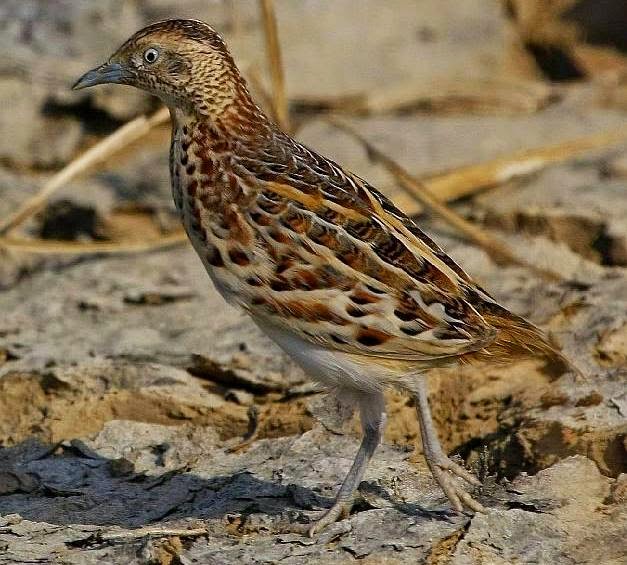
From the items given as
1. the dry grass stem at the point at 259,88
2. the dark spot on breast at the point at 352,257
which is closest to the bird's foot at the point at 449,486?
the dark spot on breast at the point at 352,257

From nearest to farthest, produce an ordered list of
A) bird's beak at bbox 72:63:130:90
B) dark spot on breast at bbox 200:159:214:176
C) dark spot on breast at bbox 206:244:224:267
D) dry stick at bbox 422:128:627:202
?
1. dark spot on breast at bbox 206:244:224:267
2. dark spot on breast at bbox 200:159:214:176
3. bird's beak at bbox 72:63:130:90
4. dry stick at bbox 422:128:627:202

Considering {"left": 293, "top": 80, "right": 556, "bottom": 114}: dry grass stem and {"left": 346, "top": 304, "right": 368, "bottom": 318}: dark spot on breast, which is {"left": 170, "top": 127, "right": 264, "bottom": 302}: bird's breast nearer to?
{"left": 346, "top": 304, "right": 368, "bottom": 318}: dark spot on breast

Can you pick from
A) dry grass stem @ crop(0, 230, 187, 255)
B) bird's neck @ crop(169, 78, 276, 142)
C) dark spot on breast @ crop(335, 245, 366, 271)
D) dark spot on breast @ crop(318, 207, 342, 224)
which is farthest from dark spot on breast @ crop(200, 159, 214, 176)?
dry grass stem @ crop(0, 230, 187, 255)

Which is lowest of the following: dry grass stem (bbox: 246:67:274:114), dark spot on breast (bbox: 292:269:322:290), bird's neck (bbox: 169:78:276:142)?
dark spot on breast (bbox: 292:269:322:290)

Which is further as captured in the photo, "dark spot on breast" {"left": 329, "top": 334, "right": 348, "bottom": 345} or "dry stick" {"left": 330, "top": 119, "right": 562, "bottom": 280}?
"dry stick" {"left": 330, "top": 119, "right": 562, "bottom": 280}

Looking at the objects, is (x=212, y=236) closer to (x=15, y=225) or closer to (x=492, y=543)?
(x=492, y=543)

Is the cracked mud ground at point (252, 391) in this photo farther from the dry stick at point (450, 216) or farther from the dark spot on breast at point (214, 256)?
the dark spot on breast at point (214, 256)

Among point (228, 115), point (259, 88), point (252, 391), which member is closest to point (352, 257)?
point (228, 115)

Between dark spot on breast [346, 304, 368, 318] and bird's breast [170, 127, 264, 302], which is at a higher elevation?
bird's breast [170, 127, 264, 302]
